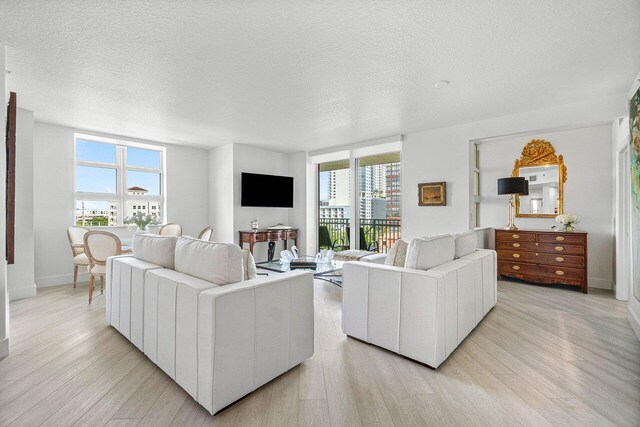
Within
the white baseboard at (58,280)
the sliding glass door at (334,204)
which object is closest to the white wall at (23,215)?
the white baseboard at (58,280)

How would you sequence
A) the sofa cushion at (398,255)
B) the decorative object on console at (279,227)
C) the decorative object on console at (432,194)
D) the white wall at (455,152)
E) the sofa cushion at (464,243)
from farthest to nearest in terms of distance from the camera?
the decorative object on console at (279,227) < the decorative object on console at (432,194) < the white wall at (455,152) < the sofa cushion at (464,243) < the sofa cushion at (398,255)

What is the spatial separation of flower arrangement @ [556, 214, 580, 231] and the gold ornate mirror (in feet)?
1.02

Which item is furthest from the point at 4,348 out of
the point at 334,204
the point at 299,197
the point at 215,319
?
the point at 334,204

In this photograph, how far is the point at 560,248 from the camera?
3.94 m

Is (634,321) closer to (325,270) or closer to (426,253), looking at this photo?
(426,253)

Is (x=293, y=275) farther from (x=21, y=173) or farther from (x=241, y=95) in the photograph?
(x=21, y=173)

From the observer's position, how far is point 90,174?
15.9 feet

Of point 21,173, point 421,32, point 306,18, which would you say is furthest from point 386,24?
point 21,173

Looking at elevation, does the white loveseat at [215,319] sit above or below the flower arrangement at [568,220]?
below

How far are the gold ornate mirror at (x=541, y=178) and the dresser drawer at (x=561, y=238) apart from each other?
1.82 ft

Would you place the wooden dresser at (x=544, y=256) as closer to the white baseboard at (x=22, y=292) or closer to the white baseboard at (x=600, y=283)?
the white baseboard at (x=600, y=283)

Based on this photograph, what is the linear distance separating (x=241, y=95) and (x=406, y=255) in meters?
2.41

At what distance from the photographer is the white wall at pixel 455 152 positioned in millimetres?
3512

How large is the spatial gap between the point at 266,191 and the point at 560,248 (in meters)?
4.86
